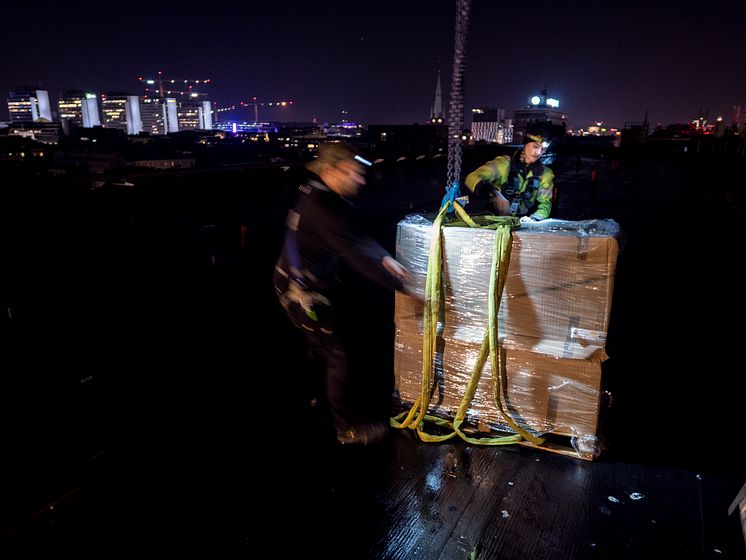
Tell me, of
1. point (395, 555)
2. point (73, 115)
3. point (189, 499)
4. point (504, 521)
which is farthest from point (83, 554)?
point (73, 115)

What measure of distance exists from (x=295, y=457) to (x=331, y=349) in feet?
Result: 2.23

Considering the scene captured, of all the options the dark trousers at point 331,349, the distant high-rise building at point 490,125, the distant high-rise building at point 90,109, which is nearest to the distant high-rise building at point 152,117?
the distant high-rise building at point 90,109

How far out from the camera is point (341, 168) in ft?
8.76

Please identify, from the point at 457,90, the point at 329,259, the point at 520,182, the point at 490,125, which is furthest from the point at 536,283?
the point at 490,125

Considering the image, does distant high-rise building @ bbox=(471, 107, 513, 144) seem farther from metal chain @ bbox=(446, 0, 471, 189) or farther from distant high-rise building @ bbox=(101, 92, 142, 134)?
metal chain @ bbox=(446, 0, 471, 189)

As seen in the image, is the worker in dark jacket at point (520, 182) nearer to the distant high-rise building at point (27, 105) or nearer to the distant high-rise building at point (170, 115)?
the distant high-rise building at point (170, 115)

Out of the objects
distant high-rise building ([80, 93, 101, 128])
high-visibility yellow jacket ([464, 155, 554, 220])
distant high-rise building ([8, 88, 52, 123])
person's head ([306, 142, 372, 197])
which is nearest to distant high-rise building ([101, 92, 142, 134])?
distant high-rise building ([80, 93, 101, 128])

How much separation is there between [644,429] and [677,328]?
8.25 ft

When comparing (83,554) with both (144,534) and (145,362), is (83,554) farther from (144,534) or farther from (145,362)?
(145,362)

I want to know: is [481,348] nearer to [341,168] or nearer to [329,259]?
[329,259]

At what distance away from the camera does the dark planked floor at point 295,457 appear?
2.17 metres

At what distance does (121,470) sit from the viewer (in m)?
2.61

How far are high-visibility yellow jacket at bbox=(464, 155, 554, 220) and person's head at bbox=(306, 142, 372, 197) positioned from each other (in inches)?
59.5

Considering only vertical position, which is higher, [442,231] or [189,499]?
[442,231]
